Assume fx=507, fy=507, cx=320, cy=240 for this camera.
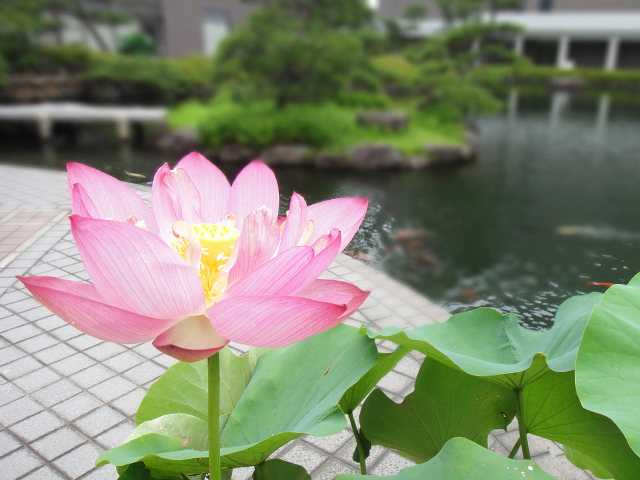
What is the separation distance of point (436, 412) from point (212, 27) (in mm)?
18141

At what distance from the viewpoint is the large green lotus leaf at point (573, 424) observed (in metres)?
0.51

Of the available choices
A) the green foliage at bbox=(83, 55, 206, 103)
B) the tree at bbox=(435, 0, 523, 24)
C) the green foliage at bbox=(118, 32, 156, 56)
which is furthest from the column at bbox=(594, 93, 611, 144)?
the green foliage at bbox=(118, 32, 156, 56)

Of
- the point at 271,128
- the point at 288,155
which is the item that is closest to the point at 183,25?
the point at 271,128

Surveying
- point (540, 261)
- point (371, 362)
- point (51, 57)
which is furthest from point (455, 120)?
point (51, 57)

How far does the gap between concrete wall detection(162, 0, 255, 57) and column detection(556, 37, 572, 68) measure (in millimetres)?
15371

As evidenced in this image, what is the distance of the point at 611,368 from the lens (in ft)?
1.49

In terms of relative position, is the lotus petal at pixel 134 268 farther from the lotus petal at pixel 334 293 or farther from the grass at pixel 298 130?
the grass at pixel 298 130

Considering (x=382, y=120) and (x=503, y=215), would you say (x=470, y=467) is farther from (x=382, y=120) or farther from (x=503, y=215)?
(x=382, y=120)

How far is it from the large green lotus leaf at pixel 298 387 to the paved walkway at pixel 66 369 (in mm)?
210

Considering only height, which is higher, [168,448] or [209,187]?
[209,187]

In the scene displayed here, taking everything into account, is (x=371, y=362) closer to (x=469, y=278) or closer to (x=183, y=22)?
(x=469, y=278)

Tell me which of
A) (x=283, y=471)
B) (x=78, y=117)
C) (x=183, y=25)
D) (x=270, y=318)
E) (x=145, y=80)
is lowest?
(x=78, y=117)

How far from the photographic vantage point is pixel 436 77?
8922mm

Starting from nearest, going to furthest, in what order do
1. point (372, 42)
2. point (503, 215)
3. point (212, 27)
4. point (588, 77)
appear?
point (503, 215), point (372, 42), point (212, 27), point (588, 77)
